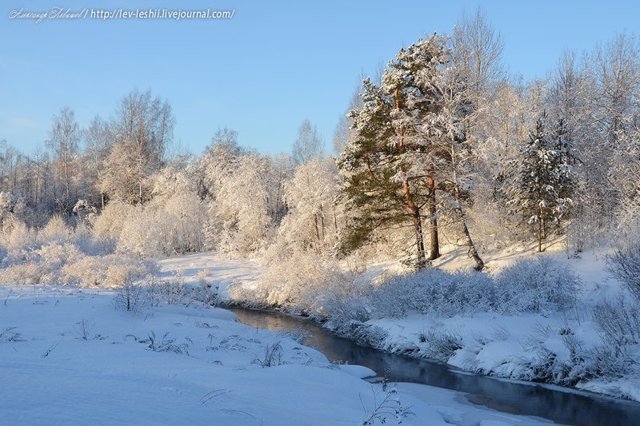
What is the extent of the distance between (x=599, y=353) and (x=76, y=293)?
14.2 meters

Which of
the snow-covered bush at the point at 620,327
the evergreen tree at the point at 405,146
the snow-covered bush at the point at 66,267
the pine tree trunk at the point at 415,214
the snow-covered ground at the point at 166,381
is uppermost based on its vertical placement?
the evergreen tree at the point at 405,146

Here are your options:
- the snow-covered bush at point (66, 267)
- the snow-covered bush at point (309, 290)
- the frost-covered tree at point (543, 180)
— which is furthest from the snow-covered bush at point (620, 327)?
the snow-covered bush at point (66, 267)

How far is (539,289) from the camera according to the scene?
15297 mm

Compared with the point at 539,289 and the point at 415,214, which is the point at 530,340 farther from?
the point at 415,214

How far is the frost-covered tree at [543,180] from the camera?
22188 mm

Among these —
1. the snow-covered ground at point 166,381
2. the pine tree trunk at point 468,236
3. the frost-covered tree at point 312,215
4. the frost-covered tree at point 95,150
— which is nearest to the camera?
the snow-covered ground at point 166,381

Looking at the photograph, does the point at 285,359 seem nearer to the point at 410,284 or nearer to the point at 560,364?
the point at 560,364

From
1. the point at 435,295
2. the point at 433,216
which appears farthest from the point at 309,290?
the point at 435,295

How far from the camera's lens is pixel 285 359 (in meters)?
9.46

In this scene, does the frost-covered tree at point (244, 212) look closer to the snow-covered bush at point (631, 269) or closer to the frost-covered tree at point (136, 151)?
the frost-covered tree at point (136, 151)

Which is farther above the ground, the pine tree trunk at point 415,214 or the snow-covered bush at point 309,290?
the pine tree trunk at point 415,214

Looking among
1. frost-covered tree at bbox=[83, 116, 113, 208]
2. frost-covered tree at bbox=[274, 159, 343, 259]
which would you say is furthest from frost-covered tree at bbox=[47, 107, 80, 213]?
frost-covered tree at bbox=[274, 159, 343, 259]

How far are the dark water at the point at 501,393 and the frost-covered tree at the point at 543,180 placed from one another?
11331 mm

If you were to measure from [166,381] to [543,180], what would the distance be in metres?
21.1
